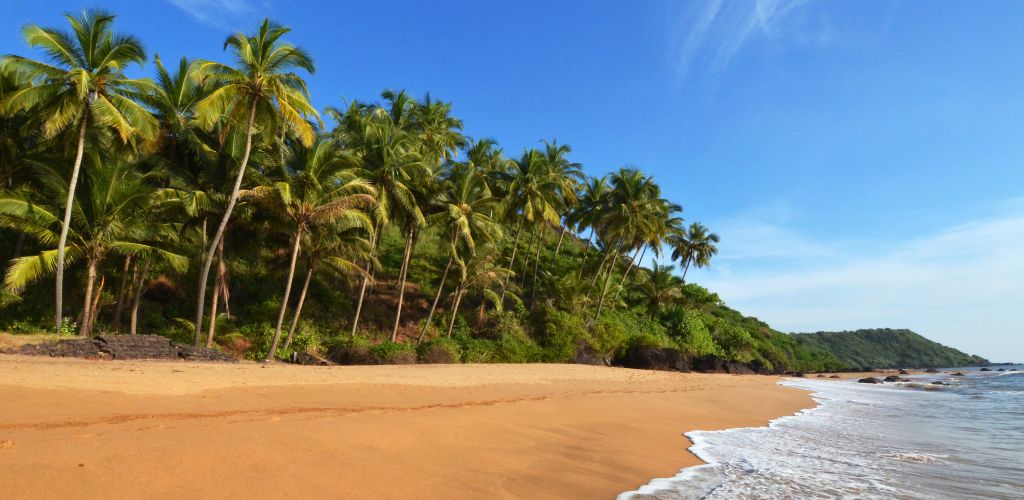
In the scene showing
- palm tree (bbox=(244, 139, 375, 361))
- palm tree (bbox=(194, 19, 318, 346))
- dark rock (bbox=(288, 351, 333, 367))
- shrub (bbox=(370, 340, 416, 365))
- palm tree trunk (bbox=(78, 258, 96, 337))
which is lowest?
dark rock (bbox=(288, 351, 333, 367))

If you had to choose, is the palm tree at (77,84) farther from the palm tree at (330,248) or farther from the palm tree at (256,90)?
the palm tree at (330,248)

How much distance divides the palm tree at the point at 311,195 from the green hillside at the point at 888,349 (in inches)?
3376

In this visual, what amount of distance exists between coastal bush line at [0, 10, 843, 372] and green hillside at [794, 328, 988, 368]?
72328mm

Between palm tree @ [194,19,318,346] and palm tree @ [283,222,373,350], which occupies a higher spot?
palm tree @ [194,19,318,346]

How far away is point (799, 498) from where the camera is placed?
4.44 meters

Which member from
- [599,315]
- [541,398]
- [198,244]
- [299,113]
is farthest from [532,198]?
[541,398]

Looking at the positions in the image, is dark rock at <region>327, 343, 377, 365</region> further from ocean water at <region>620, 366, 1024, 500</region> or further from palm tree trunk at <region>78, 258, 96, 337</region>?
ocean water at <region>620, 366, 1024, 500</region>

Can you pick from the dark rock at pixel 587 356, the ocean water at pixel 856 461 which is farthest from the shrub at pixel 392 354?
the ocean water at pixel 856 461

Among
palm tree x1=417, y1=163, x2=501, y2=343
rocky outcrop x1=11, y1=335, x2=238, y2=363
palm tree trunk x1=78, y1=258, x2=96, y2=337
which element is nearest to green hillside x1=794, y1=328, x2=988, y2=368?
palm tree x1=417, y1=163, x2=501, y2=343

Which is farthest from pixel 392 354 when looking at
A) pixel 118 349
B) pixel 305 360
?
pixel 118 349

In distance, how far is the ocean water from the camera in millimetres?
4727

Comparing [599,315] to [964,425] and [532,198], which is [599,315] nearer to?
[532,198]

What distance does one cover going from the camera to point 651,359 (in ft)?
91.6

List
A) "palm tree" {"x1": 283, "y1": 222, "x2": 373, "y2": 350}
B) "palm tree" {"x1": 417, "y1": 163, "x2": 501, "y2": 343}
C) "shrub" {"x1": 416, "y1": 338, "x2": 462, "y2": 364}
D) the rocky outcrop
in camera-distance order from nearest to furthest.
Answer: the rocky outcrop < "palm tree" {"x1": 283, "y1": 222, "x2": 373, "y2": 350} < "shrub" {"x1": 416, "y1": 338, "x2": 462, "y2": 364} < "palm tree" {"x1": 417, "y1": 163, "x2": 501, "y2": 343}
